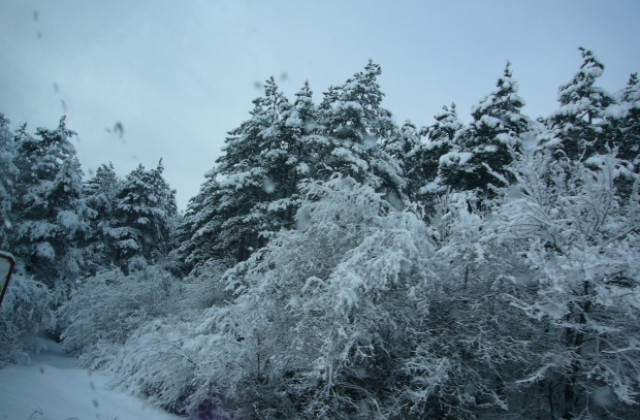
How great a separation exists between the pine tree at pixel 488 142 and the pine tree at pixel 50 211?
1766cm

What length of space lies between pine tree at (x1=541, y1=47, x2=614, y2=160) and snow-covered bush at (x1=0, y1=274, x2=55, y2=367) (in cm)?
1982

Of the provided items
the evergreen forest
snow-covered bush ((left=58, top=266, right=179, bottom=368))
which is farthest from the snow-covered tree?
the evergreen forest

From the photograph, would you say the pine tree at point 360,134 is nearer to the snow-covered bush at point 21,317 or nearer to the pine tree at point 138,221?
the snow-covered bush at point 21,317

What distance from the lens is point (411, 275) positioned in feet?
24.8

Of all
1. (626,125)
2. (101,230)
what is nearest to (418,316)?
(626,125)

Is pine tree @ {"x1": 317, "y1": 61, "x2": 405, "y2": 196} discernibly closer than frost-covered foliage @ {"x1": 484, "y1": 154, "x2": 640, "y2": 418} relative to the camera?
No

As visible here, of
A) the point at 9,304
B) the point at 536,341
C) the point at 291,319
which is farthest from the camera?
the point at 9,304

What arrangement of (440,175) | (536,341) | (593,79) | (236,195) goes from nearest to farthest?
1. (536,341)
2. (593,79)
3. (440,175)
4. (236,195)

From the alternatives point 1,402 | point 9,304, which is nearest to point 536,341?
point 1,402

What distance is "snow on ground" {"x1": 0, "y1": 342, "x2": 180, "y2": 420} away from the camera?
7.00 m

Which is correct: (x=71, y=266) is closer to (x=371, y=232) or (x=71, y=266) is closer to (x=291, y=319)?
(x=291, y=319)

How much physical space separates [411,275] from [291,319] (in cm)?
269

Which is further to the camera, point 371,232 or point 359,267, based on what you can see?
point 371,232

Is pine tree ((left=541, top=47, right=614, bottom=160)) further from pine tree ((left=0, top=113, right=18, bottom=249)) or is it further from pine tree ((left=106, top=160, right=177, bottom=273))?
pine tree ((left=106, top=160, right=177, bottom=273))
